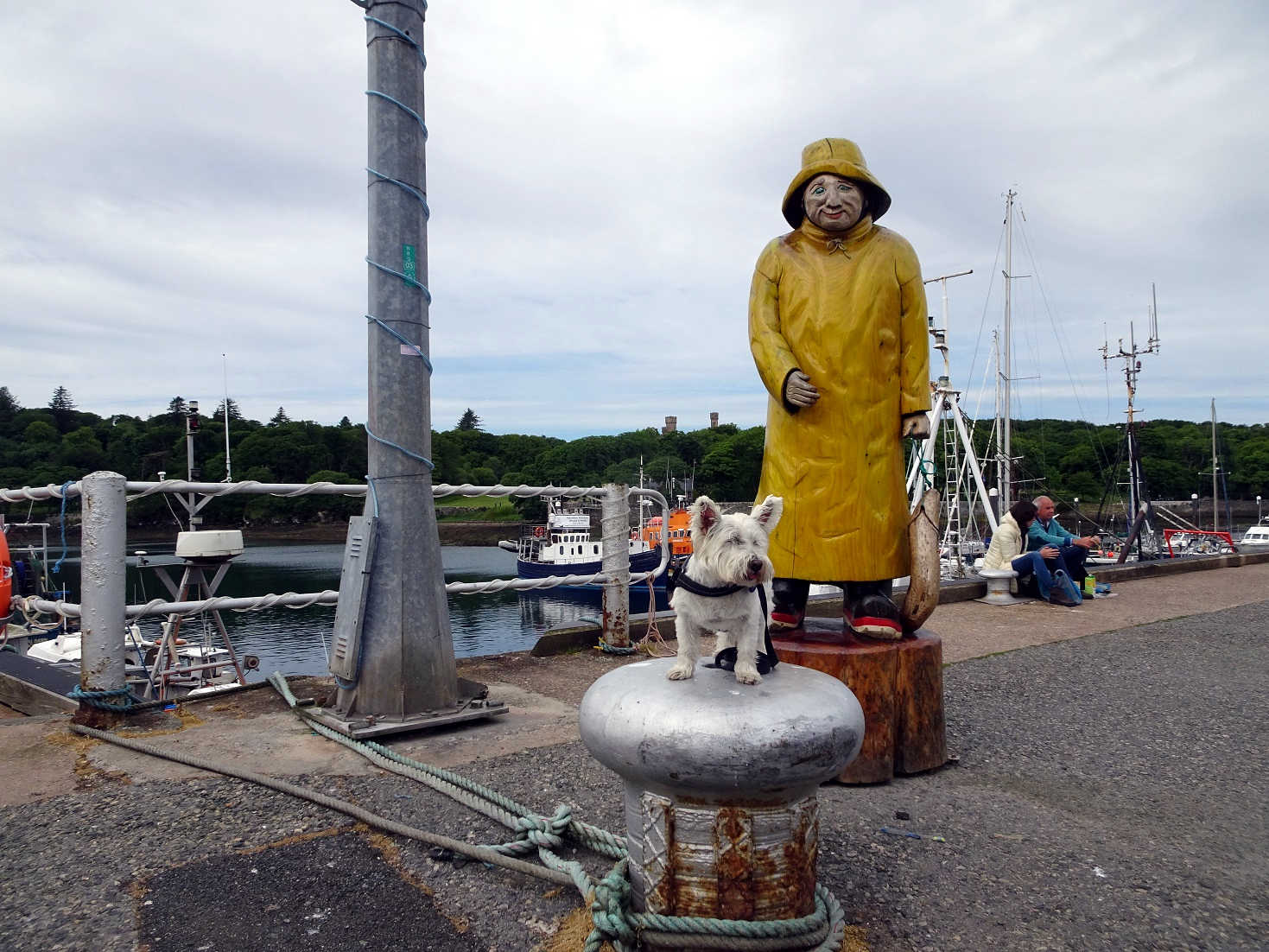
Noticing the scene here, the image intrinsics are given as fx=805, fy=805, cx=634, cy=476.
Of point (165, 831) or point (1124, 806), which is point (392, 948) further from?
point (1124, 806)

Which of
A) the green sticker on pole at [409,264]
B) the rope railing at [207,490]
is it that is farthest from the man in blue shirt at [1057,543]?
the green sticker on pole at [409,264]

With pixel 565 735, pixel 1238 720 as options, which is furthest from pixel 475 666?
pixel 1238 720

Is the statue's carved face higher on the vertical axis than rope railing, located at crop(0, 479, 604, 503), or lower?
higher

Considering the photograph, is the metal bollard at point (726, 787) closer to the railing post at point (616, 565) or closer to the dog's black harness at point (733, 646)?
the dog's black harness at point (733, 646)

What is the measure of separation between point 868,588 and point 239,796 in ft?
9.01

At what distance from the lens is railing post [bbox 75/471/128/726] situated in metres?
3.90

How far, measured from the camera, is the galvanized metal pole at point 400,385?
407 centimetres

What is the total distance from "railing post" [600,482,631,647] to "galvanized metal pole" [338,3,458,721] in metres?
1.97

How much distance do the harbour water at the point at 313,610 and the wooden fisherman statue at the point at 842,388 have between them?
9.39m

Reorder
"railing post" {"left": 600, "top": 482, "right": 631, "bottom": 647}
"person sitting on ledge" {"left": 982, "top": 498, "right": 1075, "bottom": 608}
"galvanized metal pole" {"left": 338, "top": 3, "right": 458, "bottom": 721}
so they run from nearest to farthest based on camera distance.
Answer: "galvanized metal pole" {"left": 338, "top": 3, "right": 458, "bottom": 721}, "railing post" {"left": 600, "top": 482, "right": 631, "bottom": 647}, "person sitting on ledge" {"left": 982, "top": 498, "right": 1075, "bottom": 608}

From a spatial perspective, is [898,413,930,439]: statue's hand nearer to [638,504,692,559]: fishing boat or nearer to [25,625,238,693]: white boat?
[638,504,692,559]: fishing boat

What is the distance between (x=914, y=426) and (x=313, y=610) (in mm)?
32922

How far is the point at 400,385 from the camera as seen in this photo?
416 cm

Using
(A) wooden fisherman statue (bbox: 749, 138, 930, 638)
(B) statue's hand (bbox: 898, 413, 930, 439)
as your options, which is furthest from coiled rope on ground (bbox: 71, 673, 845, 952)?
(B) statue's hand (bbox: 898, 413, 930, 439)
